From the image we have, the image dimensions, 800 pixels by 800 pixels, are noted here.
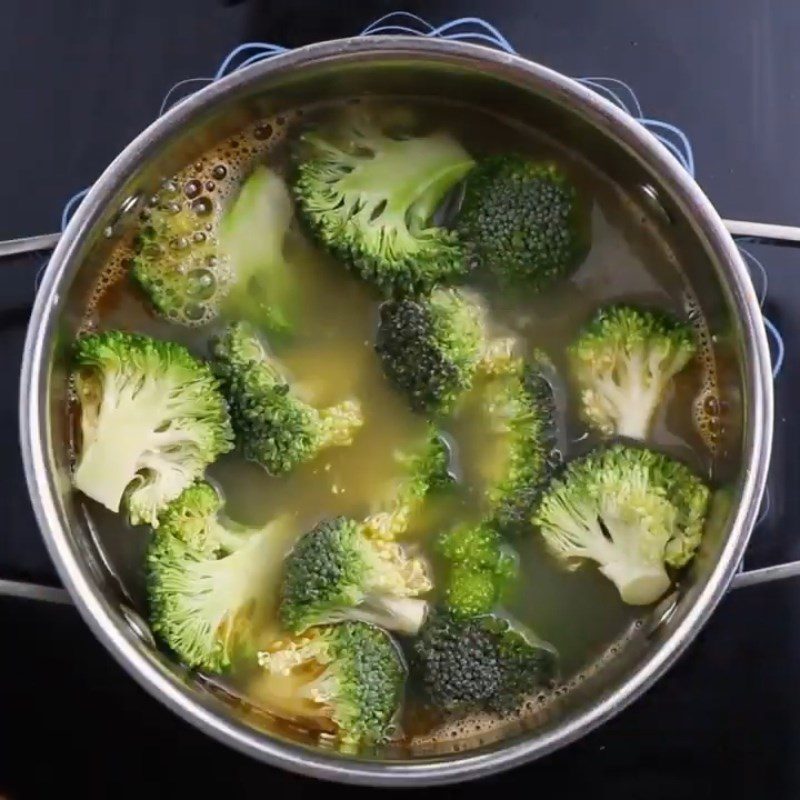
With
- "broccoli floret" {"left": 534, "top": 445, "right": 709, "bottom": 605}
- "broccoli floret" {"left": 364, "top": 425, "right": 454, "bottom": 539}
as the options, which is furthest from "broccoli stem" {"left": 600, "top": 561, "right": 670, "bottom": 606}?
"broccoli floret" {"left": 364, "top": 425, "right": 454, "bottom": 539}

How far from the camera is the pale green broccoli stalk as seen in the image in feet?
4.56

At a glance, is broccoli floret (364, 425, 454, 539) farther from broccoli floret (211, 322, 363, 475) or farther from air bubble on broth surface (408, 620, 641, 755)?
air bubble on broth surface (408, 620, 641, 755)

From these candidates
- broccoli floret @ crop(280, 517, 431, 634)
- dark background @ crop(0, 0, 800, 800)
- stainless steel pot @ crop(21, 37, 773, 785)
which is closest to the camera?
stainless steel pot @ crop(21, 37, 773, 785)

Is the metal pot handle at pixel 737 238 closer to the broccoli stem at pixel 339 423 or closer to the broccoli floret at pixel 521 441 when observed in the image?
the broccoli floret at pixel 521 441

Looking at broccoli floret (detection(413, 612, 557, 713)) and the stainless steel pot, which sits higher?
the stainless steel pot

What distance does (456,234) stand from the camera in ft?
4.50

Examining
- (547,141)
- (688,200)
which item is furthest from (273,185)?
(688,200)

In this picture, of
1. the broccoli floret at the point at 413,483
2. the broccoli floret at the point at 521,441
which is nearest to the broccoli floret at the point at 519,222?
the broccoli floret at the point at 521,441

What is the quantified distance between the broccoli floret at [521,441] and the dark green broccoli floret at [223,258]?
0.30m

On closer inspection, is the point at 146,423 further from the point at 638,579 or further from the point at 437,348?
the point at 638,579

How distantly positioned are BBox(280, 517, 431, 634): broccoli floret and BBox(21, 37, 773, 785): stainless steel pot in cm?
16

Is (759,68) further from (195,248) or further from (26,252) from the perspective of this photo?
(26,252)

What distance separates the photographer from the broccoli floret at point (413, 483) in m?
1.38

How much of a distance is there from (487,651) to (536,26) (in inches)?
34.2
